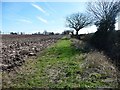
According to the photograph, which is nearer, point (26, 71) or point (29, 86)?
point (29, 86)

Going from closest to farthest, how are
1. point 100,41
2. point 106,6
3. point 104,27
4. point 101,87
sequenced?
point 101,87 → point 100,41 → point 104,27 → point 106,6

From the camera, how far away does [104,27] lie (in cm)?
3378

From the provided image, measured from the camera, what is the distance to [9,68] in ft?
42.8

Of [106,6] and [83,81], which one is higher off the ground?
[106,6]

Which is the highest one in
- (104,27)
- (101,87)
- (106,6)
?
(106,6)

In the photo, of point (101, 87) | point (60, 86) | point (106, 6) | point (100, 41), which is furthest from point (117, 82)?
point (106, 6)

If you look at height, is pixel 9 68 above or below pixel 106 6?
below

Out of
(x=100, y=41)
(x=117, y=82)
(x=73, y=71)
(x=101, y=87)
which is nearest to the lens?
(x=101, y=87)

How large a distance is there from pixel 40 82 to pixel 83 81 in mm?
1790

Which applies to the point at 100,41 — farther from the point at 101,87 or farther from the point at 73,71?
the point at 101,87

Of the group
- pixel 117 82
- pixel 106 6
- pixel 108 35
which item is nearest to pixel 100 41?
pixel 108 35

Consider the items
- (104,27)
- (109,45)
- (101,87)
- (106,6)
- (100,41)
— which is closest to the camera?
(101,87)

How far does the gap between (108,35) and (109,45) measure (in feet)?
8.89

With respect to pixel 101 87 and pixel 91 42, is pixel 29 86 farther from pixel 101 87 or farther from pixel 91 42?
pixel 91 42
